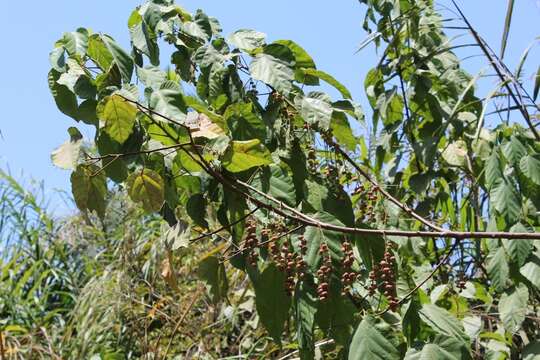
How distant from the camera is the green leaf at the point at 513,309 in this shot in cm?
212

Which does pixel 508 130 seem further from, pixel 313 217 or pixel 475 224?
pixel 313 217

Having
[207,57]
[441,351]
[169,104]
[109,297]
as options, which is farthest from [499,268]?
[109,297]

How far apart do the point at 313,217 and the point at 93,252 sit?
3741 mm

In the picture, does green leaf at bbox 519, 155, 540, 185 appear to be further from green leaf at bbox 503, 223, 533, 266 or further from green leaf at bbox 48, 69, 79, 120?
green leaf at bbox 48, 69, 79, 120

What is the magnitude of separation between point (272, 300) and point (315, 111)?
0.32m

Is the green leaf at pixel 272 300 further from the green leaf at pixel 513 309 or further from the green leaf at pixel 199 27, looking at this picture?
the green leaf at pixel 513 309

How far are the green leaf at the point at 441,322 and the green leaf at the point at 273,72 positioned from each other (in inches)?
16.6

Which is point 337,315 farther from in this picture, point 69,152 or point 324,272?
point 69,152

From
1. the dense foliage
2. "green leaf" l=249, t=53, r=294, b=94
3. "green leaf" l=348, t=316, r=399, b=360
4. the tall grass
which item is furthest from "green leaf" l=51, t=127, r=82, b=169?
the tall grass

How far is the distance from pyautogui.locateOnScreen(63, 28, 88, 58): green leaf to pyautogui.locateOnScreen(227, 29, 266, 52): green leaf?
25cm

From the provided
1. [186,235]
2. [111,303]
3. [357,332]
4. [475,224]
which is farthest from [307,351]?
[111,303]

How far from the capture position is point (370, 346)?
4.41 feet

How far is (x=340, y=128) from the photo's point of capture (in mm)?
1604

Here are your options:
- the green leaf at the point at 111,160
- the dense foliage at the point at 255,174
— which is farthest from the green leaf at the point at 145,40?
the green leaf at the point at 111,160
